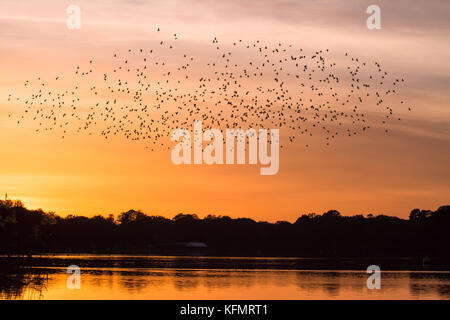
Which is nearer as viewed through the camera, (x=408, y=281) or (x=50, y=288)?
(x=50, y=288)

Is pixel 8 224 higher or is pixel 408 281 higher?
pixel 8 224

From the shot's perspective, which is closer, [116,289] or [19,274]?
[116,289]

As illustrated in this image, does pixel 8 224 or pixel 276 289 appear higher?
pixel 8 224
